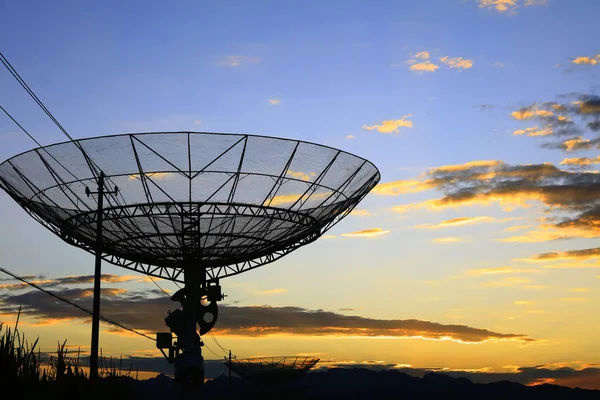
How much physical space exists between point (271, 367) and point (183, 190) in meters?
44.9

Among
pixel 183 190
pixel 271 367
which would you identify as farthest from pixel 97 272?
pixel 271 367

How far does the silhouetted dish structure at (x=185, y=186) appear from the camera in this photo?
1416 inches

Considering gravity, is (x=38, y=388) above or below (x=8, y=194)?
below

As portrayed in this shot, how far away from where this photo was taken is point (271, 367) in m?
78.7

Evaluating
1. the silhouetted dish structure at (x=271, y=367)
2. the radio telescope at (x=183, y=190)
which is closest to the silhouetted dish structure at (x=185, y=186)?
the radio telescope at (x=183, y=190)

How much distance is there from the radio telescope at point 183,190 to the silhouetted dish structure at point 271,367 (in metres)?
38.0

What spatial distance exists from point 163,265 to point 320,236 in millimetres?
8404

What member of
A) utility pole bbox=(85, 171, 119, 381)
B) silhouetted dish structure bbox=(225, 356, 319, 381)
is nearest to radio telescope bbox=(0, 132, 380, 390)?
utility pole bbox=(85, 171, 119, 381)

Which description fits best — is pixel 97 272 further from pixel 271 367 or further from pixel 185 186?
pixel 271 367

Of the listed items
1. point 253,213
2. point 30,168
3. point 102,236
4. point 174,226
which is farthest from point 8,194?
point 253,213

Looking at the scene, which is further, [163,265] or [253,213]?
[163,265]

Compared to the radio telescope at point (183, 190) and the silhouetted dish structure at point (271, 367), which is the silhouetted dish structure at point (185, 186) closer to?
the radio telescope at point (183, 190)

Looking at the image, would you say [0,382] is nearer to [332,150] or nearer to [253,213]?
[253,213]

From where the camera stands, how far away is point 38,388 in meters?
21.9
